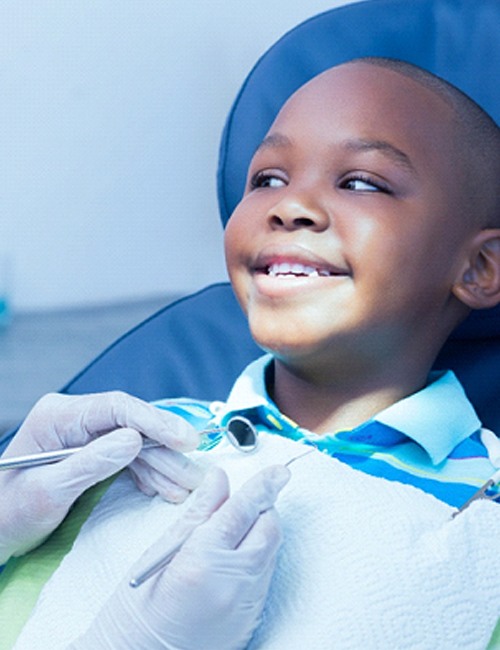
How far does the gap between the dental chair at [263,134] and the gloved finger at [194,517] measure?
0.48 m

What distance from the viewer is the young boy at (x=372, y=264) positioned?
1.15m

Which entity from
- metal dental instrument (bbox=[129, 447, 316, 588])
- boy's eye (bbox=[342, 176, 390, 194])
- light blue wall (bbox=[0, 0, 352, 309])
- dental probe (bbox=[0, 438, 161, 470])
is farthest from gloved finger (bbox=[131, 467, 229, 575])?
light blue wall (bbox=[0, 0, 352, 309])

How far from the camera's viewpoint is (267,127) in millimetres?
1514

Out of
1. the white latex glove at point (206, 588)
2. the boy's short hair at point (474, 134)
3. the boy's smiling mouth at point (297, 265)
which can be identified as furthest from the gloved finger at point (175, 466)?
the boy's short hair at point (474, 134)

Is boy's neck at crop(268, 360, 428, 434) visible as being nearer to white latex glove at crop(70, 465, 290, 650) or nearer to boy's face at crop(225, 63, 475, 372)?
boy's face at crop(225, 63, 475, 372)

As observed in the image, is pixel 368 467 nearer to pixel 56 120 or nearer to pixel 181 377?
pixel 181 377

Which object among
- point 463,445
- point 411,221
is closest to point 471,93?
point 411,221

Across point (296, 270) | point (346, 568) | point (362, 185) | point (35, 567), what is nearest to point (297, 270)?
point (296, 270)

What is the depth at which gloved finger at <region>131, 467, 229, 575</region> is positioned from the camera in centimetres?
95

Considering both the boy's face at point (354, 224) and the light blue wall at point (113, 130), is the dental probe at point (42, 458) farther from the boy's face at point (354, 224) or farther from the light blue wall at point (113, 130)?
the light blue wall at point (113, 130)

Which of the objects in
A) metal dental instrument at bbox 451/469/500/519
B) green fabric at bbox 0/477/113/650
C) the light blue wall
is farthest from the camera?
the light blue wall

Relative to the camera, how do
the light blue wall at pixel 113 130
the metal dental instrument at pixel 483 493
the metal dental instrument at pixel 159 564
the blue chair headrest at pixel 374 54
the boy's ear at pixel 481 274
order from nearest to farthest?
the metal dental instrument at pixel 159 564
the metal dental instrument at pixel 483 493
the boy's ear at pixel 481 274
the blue chair headrest at pixel 374 54
the light blue wall at pixel 113 130

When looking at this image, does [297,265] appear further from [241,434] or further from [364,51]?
[364,51]

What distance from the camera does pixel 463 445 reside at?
1.20 metres
